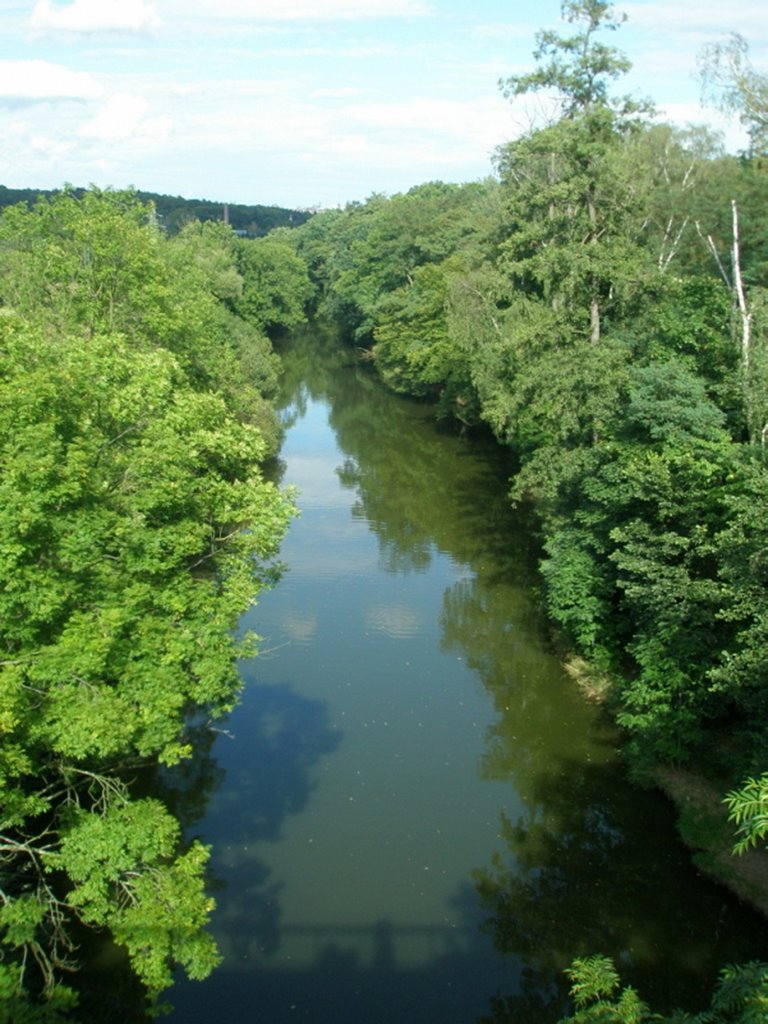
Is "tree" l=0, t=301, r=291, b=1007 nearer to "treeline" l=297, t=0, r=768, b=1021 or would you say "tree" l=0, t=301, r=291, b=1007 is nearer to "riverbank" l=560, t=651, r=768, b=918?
"treeline" l=297, t=0, r=768, b=1021

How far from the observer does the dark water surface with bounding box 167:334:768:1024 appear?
13.6 metres

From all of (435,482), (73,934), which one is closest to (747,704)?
(73,934)

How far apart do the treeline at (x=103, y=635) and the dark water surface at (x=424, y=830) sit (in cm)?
187

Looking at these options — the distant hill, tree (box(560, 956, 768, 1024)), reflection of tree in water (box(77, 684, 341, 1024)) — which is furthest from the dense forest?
the distant hill

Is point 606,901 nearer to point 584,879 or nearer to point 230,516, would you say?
point 584,879

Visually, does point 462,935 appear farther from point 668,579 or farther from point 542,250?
point 542,250

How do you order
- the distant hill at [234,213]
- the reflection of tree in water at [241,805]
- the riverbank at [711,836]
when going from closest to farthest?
the reflection of tree in water at [241,805] < the riverbank at [711,836] < the distant hill at [234,213]

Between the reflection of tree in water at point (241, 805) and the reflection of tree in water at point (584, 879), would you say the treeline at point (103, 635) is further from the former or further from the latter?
the reflection of tree in water at point (584, 879)

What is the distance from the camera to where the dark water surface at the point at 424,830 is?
13648 mm

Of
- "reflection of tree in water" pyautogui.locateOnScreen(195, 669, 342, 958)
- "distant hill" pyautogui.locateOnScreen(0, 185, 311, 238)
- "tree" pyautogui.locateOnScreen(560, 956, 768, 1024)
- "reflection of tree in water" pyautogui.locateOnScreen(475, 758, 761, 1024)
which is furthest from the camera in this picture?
"distant hill" pyautogui.locateOnScreen(0, 185, 311, 238)

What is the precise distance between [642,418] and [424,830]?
10.0 meters

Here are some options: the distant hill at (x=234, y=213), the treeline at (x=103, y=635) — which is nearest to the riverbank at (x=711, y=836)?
the treeline at (x=103, y=635)

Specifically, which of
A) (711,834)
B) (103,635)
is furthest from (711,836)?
(103,635)

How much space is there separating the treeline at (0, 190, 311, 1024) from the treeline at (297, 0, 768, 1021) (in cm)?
608
